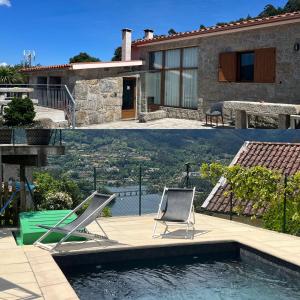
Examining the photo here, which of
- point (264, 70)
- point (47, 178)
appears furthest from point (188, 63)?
point (47, 178)

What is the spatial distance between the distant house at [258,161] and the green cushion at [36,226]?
17.4 feet

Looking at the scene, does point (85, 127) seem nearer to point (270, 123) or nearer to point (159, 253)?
point (270, 123)

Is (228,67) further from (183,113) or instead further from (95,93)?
(95,93)

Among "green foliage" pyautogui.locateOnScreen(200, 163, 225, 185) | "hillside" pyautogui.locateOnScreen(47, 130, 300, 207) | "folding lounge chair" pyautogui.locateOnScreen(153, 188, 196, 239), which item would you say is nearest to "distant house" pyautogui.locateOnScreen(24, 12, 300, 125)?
"hillside" pyautogui.locateOnScreen(47, 130, 300, 207)

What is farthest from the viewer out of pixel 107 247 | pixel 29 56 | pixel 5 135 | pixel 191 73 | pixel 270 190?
pixel 29 56

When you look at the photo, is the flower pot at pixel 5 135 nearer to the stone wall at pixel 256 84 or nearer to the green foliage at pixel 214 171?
the green foliage at pixel 214 171

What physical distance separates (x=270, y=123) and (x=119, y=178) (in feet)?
16.0

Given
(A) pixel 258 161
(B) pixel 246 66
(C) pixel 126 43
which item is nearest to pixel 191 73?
(B) pixel 246 66

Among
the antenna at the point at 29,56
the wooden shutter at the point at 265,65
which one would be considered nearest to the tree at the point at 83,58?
the antenna at the point at 29,56

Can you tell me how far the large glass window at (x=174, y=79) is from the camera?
1930 centimetres

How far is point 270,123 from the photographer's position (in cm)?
1527

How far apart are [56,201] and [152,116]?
8.35 metres

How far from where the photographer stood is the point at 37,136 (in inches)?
368

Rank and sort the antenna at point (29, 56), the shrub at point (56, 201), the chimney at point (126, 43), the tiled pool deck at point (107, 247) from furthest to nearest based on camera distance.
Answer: the antenna at point (29, 56)
the chimney at point (126, 43)
the shrub at point (56, 201)
the tiled pool deck at point (107, 247)
